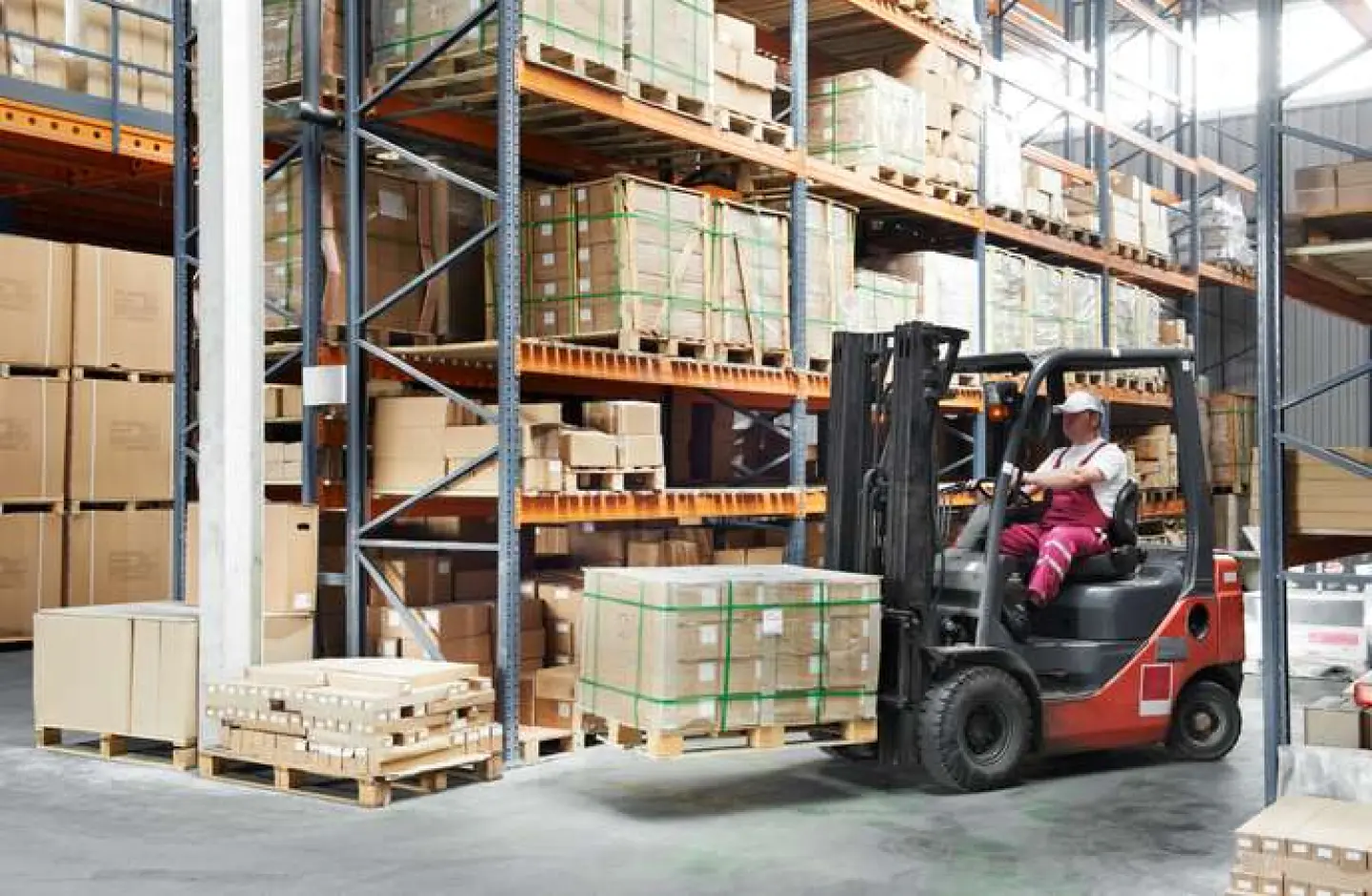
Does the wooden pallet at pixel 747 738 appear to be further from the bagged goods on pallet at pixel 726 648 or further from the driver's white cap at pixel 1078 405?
the driver's white cap at pixel 1078 405

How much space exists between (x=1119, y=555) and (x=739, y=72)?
4000mm

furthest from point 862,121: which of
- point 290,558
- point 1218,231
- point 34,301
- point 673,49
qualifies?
point 1218,231

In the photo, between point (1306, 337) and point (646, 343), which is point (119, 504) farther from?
point (1306, 337)

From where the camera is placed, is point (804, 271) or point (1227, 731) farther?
point (804, 271)

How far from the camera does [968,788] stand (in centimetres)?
701

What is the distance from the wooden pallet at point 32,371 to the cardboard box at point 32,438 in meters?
0.06

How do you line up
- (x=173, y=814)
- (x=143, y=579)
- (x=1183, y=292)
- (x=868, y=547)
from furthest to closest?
Answer: 1. (x=1183, y=292)
2. (x=143, y=579)
3. (x=868, y=547)
4. (x=173, y=814)

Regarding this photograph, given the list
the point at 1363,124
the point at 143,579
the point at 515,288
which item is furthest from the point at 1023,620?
the point at 1363,124

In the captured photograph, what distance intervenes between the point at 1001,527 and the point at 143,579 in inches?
327

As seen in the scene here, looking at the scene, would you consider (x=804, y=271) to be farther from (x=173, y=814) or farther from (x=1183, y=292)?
(x=1183, y=292)

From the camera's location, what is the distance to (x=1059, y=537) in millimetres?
7520

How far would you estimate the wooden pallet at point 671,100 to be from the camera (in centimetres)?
852

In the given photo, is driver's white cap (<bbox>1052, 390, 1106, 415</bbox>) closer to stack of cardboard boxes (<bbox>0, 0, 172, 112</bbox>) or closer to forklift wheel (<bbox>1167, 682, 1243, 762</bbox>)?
forklift wheel (<bbox>1167, 682, 1243, 762</bbox>)

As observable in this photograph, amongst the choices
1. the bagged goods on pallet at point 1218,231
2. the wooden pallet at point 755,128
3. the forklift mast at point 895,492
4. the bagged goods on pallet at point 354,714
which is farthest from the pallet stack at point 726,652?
the bagged goods on pallet at point 1218,231
